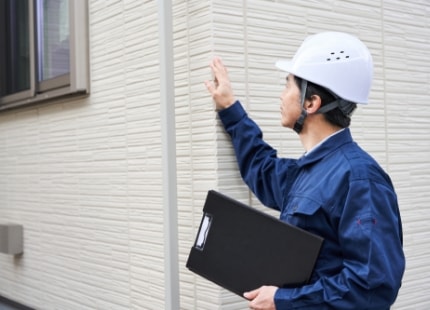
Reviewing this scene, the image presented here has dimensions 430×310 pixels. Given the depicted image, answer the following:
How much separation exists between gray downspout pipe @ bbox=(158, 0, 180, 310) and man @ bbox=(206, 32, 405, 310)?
0.48 m

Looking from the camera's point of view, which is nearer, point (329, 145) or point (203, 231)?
point (329, 145)

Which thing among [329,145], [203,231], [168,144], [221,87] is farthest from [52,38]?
[329,145]

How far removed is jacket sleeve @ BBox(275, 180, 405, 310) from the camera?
1516mm

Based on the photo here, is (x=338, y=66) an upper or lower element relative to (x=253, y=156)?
upper

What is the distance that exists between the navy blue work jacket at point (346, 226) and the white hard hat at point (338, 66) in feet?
0.48

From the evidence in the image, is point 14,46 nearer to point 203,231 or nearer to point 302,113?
point 203,231

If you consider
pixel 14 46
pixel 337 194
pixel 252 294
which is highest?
pixel 14 46

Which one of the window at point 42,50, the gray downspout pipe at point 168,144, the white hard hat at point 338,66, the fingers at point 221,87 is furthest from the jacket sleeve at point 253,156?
the window at point 42,50

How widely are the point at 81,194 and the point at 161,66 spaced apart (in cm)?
109

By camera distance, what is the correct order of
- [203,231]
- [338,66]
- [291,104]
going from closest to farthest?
[338,66] → [291,104] → [203,231]

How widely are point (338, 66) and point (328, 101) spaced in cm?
12

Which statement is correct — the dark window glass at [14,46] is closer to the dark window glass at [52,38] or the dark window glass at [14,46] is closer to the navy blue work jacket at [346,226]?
the dark window glass at [52,38]

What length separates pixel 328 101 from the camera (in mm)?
1749

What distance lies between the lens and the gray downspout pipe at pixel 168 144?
7.22ft
